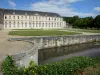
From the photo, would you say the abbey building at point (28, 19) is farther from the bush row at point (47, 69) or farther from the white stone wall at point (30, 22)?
the bush row at point (47, 69)

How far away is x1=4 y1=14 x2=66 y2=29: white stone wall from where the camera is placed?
7106cm

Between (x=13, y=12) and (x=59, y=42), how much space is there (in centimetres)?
5007

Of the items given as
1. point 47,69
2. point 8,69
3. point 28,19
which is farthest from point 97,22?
point 8,69

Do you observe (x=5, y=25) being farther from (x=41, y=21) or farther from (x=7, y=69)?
(x=7, y=69)

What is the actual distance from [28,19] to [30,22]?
1.64 metres

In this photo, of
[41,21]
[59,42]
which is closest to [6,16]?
[41,21]

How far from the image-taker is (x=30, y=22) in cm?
Result: 7550

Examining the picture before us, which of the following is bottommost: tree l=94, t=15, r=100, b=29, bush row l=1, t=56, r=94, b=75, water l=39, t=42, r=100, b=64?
water l=39, t=42, r=100, b=64

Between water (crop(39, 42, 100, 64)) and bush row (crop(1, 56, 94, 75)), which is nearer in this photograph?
bush row (crop(1, 56, 94, 75))

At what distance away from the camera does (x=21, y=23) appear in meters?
73.7

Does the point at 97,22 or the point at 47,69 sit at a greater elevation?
the point at 97,22

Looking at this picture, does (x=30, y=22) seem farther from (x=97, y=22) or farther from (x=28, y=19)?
(x=97, y=22)

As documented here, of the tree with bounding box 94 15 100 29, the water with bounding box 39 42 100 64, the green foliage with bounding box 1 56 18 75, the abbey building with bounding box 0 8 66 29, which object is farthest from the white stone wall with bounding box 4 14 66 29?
the green foliage with bounding box 1 56 18 75

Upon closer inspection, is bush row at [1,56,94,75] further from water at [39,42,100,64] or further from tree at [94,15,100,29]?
tree at [94,15,100,29]
